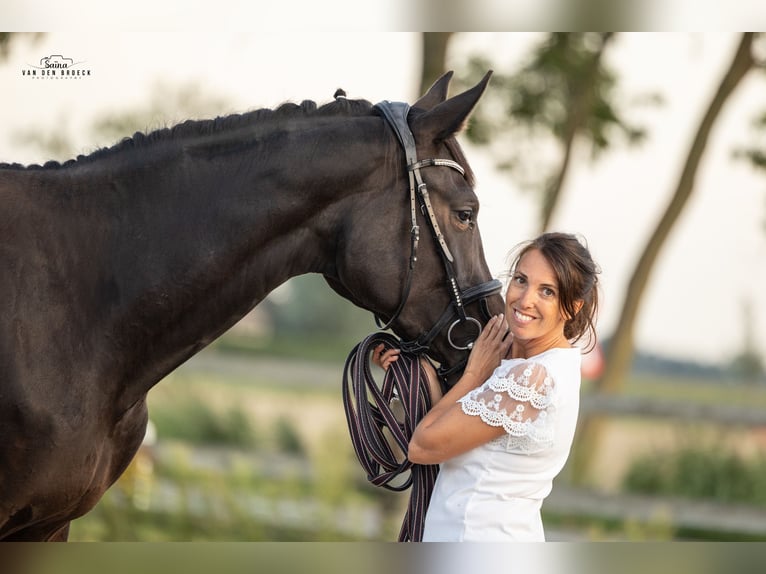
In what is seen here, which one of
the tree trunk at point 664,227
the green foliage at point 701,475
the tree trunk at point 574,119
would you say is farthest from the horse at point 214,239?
the green foliage at point 701,475

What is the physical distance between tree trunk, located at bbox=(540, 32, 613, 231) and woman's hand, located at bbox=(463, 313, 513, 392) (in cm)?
409

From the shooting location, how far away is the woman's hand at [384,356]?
8.59 ft

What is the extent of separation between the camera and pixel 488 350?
2.46 meters

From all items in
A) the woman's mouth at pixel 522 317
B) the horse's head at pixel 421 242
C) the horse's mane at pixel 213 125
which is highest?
the horse's mane at pixel 213 125

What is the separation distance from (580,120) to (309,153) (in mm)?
4405

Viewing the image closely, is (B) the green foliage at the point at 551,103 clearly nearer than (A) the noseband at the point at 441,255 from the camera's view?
No

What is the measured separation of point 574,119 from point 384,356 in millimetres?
4351

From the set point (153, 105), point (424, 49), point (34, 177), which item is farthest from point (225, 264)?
point (153, 105)

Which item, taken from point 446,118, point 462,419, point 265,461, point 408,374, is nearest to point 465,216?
point 446,118

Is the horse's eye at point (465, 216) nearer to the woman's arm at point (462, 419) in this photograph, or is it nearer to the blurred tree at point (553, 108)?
the woman's arm at point (462, 419)

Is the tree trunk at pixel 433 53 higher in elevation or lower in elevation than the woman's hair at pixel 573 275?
higher

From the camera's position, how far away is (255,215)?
247 cm

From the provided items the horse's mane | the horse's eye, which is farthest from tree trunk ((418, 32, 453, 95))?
the horse's eye

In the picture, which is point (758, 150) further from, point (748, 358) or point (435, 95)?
point (435, 95)
